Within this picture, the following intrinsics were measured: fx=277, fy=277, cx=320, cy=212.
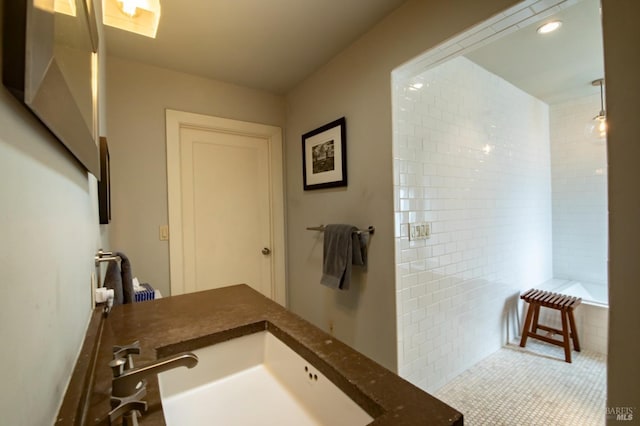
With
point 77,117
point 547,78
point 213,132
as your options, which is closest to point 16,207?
point 77,117

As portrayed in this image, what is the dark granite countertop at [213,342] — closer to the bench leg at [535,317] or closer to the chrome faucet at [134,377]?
the chrome faucet at [134,377]

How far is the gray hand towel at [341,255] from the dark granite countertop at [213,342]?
72cm

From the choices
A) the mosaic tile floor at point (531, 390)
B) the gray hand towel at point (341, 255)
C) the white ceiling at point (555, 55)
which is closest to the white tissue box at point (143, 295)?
the gray hand towel at point (341, 255)

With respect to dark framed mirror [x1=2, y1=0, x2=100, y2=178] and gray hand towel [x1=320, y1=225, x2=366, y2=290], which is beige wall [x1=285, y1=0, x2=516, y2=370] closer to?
gray hand towel [x1=320, y1=225, x2=366, y2=290]

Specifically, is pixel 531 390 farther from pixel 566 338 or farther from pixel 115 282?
pixel 115 282

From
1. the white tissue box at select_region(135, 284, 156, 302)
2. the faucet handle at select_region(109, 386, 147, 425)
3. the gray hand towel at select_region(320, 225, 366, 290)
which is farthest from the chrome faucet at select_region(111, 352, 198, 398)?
the gray hand towel at select_region(320, 225, 366, 290)

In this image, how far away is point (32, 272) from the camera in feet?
1.09

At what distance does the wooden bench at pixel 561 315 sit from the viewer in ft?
7.23

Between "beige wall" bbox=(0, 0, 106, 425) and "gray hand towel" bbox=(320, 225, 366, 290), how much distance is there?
1405 millimetres

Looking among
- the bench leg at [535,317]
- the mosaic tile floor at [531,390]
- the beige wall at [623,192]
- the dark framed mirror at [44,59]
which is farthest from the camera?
the bench leg at [535,317]

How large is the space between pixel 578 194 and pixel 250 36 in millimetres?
3475

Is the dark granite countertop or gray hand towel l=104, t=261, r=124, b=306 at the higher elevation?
gray hand towel l=104, t=261, r=124, b=306

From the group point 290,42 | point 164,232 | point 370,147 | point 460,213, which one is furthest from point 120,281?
point 460,213

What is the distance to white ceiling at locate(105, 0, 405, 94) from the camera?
1500 mm
